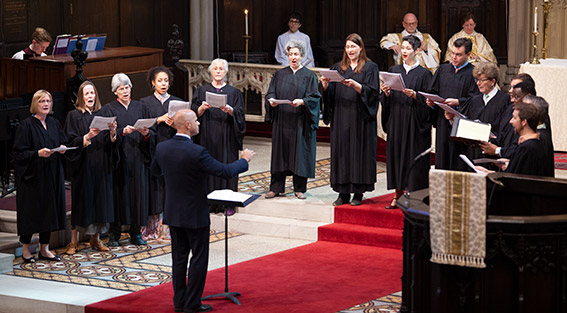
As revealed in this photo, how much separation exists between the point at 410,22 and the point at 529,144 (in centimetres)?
843

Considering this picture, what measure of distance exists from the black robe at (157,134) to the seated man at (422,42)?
5945mm

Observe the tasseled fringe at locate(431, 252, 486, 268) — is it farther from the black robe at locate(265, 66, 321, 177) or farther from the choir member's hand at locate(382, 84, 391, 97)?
the black robe at locate(265, 66, 321, 177)

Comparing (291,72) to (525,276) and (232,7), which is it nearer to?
(525,276)

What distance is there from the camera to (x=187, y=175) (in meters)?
7.20

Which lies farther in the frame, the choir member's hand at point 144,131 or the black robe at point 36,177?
the choir member's hand at point 144,131

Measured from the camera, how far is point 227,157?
10.1 m

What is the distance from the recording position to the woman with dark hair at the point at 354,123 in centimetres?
968

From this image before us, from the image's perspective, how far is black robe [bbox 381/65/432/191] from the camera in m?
9.33

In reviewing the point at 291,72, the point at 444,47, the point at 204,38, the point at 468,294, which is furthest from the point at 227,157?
the point at 444,47

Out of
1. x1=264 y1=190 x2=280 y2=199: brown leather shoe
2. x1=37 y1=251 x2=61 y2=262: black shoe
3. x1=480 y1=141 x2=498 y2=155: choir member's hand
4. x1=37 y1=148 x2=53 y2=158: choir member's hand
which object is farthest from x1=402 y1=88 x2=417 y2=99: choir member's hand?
x1=37 y1=251 x2=61 y2=262: black shoe

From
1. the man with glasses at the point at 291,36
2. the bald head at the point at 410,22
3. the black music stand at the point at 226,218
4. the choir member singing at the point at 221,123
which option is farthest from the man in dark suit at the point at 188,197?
the bald head at the point at 410,22

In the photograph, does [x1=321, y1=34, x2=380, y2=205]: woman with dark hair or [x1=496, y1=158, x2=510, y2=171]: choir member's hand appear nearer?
[x1=496, y1=158, x2=510, y2=171]: choir member's hand

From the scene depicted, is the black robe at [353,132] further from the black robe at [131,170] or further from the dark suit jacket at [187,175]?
the dark suit jacket at [187,175]

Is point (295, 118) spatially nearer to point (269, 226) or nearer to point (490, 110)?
point (269, 226)
